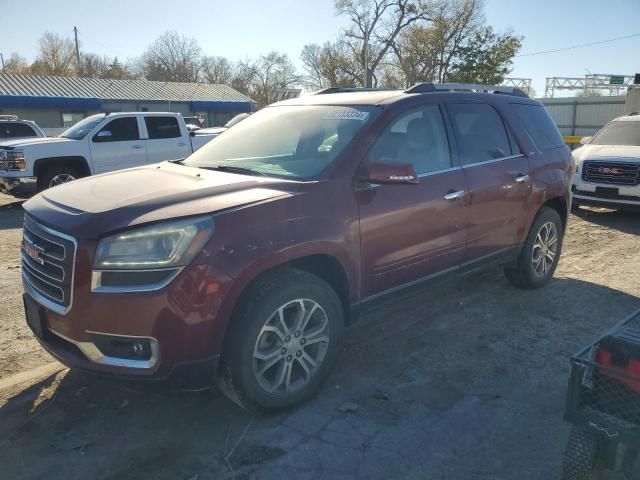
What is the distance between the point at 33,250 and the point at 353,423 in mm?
2082

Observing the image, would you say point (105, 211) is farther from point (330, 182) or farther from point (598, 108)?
point (598, 108)

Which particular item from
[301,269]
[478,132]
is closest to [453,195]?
[478,132]

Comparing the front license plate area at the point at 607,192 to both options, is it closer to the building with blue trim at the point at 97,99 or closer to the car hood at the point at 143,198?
the car hood at the point at 143,198

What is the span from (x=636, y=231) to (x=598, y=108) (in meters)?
19.1

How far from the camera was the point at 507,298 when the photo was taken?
5.13 m

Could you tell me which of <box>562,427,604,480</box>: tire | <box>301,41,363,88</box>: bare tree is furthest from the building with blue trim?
<box>562,427,604,480</box>: tire

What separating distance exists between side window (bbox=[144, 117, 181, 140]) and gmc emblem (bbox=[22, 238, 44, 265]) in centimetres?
924

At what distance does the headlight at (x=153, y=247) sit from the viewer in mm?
2629

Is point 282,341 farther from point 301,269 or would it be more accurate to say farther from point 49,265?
point 49,265

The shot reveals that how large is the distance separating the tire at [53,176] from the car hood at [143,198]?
7847 mm

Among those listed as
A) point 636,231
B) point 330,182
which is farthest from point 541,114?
point 636,231

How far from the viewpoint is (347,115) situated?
147 inches

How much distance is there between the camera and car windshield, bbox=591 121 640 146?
9773mm

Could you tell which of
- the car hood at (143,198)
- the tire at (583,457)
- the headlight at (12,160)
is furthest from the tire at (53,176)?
the tire at (583,457)
